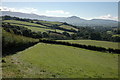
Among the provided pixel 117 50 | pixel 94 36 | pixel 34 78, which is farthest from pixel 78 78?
pixel 94 36

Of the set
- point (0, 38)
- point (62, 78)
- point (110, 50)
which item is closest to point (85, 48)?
point (110, 50)

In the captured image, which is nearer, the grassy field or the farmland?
the grassy field

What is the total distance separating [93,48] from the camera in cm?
6097

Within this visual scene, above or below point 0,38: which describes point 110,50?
below

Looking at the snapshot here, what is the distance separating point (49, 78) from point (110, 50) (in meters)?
48.7

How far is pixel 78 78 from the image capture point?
21906 millimetres

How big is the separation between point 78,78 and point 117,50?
4518 cm

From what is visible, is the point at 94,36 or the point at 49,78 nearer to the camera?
the point at 49,78

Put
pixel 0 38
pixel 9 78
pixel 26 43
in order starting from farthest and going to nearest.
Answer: pixel 26 43, pixel 0 38, pixel 9 78

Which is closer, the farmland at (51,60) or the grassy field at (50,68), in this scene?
the grassy field at (50,68)

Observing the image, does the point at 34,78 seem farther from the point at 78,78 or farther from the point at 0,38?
the point at 0,38

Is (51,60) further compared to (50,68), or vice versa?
(51,60)

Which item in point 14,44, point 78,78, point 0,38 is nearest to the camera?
point 78,78

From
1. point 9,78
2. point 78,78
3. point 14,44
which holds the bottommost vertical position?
point 78,78
